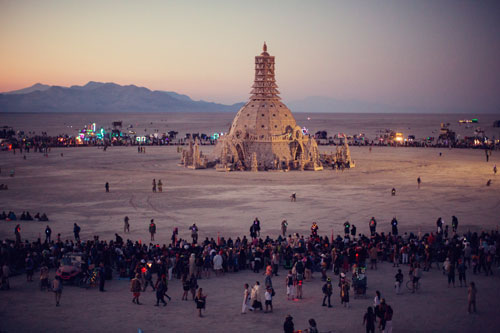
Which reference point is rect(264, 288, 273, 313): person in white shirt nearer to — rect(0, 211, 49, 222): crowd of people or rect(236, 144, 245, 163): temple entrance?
rect(0, 211, 49, 222): crowd of people

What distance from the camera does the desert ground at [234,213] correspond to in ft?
54.2

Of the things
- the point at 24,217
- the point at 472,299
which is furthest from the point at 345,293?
the point at 24,217

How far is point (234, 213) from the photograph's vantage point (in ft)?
111

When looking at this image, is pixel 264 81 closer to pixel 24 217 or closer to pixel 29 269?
pixel 24 217

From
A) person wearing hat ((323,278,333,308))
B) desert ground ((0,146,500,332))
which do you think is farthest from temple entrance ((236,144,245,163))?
person wearing hat ((323,278,333,308))

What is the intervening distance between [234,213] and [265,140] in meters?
27.3

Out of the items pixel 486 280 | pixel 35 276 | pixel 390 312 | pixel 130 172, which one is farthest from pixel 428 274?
pixel 130 172

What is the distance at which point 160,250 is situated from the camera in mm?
21922

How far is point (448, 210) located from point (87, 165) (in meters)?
44.4

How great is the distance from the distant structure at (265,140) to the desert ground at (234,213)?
307cm

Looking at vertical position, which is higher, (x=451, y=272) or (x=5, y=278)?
(x=451, y=272)

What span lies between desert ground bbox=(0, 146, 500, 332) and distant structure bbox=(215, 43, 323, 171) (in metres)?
3.07

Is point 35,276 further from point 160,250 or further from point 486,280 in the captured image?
point 486,280

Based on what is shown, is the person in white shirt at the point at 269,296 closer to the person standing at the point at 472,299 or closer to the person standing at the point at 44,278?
the person standing at the point at 472,299
